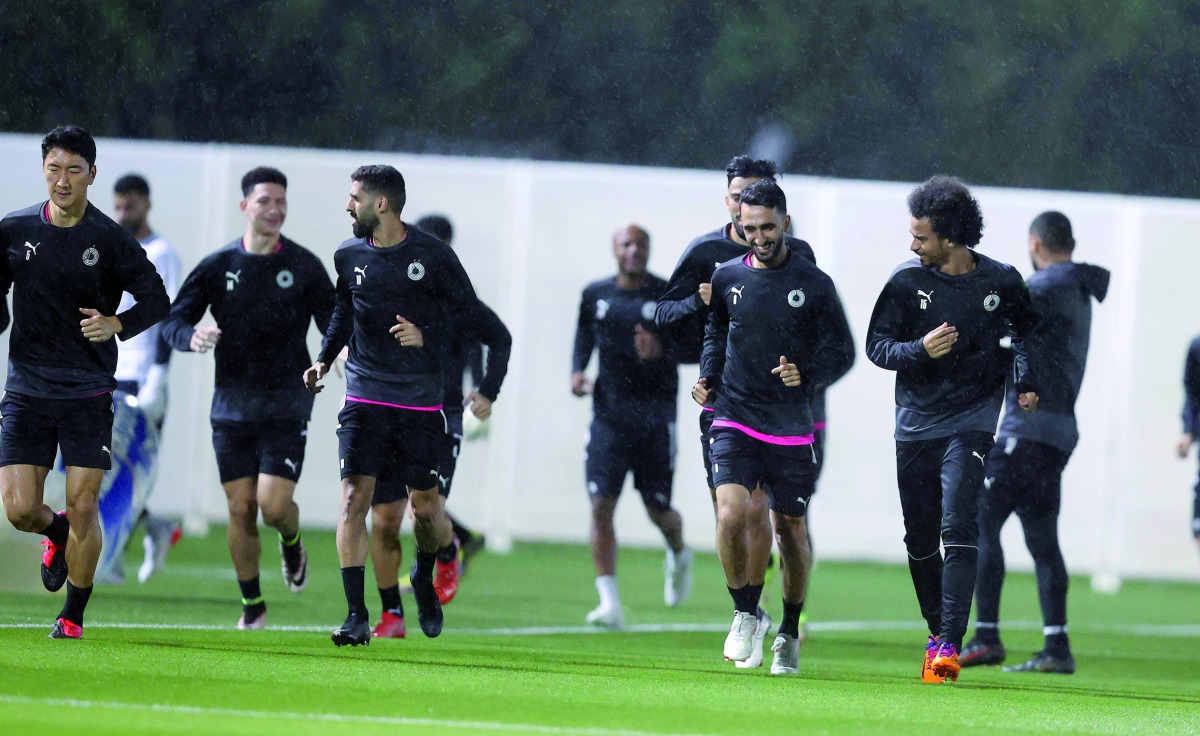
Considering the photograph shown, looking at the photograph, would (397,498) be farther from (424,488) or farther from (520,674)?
(520,674)

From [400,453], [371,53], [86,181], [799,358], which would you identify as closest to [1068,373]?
[799,358]

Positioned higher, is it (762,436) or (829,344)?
(829,344)

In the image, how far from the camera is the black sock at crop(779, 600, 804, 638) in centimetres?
889

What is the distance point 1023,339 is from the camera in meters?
9.15

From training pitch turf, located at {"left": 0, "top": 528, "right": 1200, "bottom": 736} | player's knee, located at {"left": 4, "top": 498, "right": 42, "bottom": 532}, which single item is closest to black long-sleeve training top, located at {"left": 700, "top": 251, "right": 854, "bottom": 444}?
training pitch turf, located at {"left": 0, "top": 528, "right": 1200, "bottom": 736}

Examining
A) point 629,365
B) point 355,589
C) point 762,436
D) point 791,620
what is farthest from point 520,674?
point 629,365

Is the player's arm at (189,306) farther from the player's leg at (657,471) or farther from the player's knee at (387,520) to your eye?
the player's leg at (657,471)

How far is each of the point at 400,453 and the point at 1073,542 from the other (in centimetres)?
902

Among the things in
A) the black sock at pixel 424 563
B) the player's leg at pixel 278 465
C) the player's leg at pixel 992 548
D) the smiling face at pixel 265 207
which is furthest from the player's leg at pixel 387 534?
the player's leg at pixel 992 548

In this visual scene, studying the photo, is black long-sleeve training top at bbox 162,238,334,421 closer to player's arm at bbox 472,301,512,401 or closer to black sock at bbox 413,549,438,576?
player's arm at bbox 472,301,512,401

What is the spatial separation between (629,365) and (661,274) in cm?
511

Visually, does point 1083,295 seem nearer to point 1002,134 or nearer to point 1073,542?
point 1073,542

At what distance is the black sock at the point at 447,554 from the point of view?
11156mm

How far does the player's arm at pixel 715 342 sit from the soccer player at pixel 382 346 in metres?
1.15
